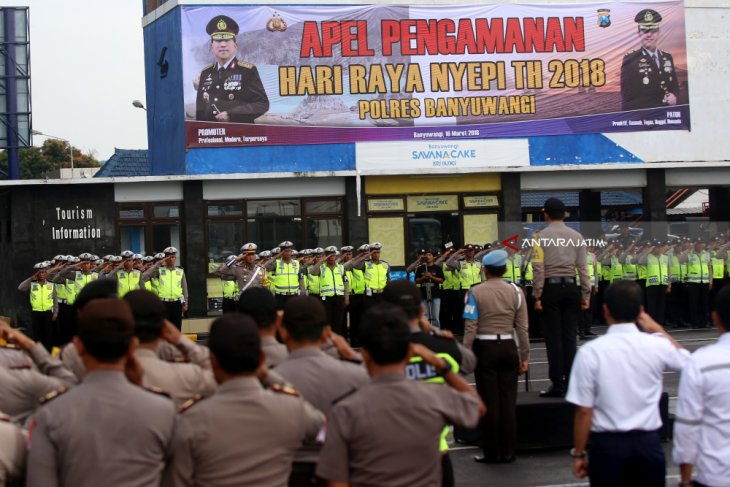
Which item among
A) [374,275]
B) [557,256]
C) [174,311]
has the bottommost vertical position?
[174,311]

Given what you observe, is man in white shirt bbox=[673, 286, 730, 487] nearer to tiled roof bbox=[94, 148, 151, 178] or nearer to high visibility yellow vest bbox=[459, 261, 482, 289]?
high visibility yellow vest bbox=[459, 261, 482, 289]

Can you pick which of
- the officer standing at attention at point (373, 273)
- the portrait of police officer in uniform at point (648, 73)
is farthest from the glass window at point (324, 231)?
the portrait of police officer in uniform at point (648, 73)

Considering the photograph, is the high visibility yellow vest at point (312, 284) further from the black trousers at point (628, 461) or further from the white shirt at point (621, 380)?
the black trousers at point (628, 461)

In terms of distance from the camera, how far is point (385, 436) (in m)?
4.86

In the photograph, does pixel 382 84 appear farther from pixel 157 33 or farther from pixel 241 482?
pixel 241 482

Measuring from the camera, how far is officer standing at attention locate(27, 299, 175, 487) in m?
4.58

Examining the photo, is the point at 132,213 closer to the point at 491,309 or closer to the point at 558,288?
the point at 558,288

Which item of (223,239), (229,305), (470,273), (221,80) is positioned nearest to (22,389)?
(229,305)

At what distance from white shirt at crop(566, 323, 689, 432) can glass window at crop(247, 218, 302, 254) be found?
2196cm

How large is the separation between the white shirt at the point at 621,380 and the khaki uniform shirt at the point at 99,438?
2.48 meters

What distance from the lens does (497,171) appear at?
28.8 metres

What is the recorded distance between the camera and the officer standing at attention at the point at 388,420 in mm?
4848

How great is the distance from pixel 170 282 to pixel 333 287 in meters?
3.47

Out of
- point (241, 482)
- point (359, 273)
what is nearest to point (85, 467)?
point (241, 482)
